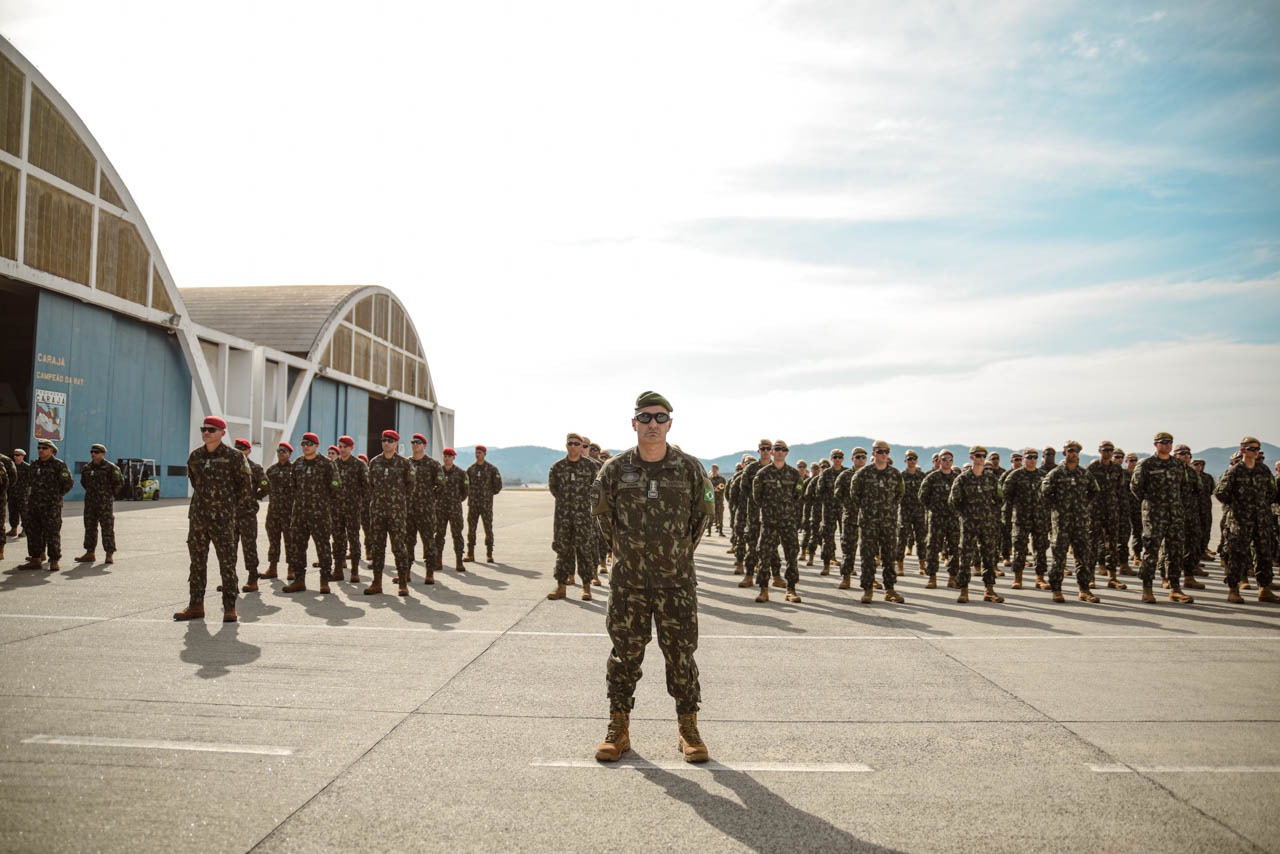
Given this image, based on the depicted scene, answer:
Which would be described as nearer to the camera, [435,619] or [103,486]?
[435,619]

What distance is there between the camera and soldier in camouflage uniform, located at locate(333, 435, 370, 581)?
11.4m

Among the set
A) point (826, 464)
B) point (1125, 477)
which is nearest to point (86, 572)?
point (826, 464)

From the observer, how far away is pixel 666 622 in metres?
4.46

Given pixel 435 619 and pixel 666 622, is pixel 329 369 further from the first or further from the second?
pixel 666 622

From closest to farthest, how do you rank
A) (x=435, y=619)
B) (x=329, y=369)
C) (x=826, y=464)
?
(x=435, y=619), (x=826, y=464), (x=329, y=369)

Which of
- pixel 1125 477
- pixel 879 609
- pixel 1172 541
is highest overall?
pixel 1125 477

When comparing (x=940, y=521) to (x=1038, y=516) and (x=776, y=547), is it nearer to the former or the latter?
(x=1038, y=516)

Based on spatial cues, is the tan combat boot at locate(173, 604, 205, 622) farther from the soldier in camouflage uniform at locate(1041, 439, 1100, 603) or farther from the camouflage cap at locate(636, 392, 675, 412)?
the soldier in camouflage uniform at locate(1041, 439, 1100, 603)

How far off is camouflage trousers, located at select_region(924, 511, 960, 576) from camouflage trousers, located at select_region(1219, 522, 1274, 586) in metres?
3.44

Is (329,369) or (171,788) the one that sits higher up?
(329,369)

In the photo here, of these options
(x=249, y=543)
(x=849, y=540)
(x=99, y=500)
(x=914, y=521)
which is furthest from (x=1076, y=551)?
(x=99, y=500)

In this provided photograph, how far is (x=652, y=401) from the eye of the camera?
458cm

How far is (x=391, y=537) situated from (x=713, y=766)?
7.23 metres

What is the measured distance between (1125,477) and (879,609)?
6.23m
